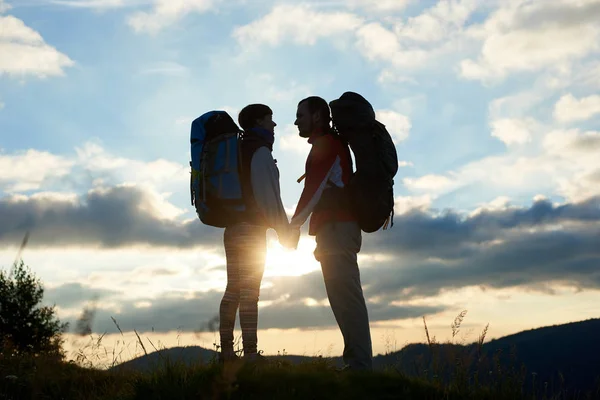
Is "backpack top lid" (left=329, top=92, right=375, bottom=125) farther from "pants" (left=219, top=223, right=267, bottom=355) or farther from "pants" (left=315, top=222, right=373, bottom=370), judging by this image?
"pants" (left=219, top=223, right=267, bottom=355)

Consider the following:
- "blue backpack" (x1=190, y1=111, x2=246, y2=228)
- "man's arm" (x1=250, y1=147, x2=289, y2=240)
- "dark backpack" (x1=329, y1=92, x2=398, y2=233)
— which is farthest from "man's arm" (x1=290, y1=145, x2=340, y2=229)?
"blue backpack" (x1=190, y1=111, x2=246, y2=228)

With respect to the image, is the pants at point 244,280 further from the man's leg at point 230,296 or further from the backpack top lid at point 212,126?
the backpack top lid at point 212,126

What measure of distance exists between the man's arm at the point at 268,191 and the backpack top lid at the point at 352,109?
1.01m

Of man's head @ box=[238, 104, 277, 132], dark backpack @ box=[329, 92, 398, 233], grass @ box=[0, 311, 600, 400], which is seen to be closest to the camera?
grass @ box=[0, 311, 600, 400]

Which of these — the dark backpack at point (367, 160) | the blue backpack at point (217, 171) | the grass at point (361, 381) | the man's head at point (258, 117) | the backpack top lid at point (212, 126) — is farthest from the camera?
the backpack top lid at point (212, 126)

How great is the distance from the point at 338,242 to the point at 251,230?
1058 mm

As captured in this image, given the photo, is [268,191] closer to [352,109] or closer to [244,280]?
[244,280]

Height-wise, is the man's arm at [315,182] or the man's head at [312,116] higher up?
the man's head at [312,116]

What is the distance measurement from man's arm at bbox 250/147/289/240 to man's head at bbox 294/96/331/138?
0.63 m

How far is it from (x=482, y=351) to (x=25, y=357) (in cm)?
949

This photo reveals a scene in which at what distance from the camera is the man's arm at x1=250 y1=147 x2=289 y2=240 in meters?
6.95

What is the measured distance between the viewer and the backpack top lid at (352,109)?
7.14m

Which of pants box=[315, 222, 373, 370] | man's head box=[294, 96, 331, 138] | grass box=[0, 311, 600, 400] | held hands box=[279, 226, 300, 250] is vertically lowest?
grass box=[0, 311, 600, 400]

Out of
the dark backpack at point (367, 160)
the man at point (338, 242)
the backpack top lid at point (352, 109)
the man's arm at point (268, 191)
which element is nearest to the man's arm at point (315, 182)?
the man at point (338, 242)
